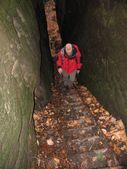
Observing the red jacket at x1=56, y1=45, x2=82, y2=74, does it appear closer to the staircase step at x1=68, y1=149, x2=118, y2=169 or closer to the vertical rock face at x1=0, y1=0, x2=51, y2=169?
the vertical rock face at x1=0, y1=0, x2=51, y2=169

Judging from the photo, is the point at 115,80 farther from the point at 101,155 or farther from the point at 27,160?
the point at 27,160

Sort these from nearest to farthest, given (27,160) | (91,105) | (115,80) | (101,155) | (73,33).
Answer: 1. (27,160)
2. (101,155)
3. (115,80)
4. (91,105)
5. (73,33)

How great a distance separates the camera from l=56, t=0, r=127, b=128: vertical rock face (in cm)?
734

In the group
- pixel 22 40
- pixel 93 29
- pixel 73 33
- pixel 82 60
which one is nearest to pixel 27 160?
pixel 22 40

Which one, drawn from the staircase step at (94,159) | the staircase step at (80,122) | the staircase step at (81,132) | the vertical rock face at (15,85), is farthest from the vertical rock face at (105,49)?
the vertical rock face at (15,85)

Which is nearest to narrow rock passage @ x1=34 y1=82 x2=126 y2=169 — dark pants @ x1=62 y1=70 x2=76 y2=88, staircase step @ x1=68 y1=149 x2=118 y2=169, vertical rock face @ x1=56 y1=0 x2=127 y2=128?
staircase step @ x1=68 y1=149 x2=118 y2=169

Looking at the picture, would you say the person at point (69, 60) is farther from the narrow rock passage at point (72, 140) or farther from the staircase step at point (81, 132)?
the staircase step at point (81, 132)

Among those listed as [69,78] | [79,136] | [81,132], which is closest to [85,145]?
[79,136]

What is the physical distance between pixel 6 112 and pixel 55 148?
3.03 metres

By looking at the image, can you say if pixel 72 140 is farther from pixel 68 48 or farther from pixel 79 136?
pixel 68 48

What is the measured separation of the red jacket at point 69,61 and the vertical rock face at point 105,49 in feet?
1.75

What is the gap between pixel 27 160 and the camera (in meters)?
6.54

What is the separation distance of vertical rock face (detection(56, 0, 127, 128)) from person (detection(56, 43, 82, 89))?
540mm

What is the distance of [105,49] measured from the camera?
823 cm
